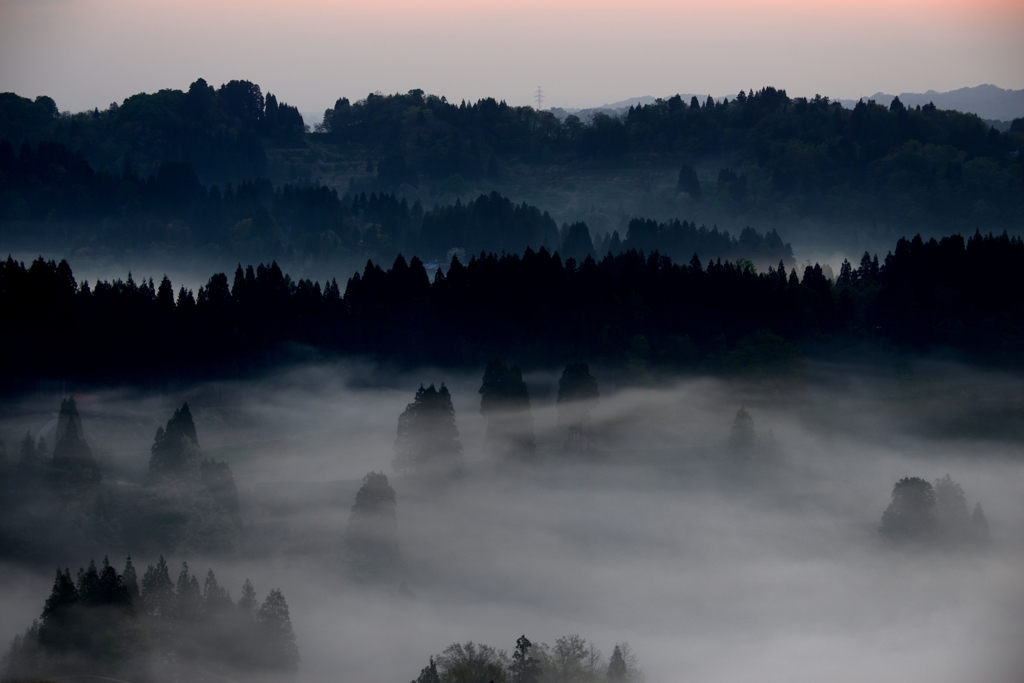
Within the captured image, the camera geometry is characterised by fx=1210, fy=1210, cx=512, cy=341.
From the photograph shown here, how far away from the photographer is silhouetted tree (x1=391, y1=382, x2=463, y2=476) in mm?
77562

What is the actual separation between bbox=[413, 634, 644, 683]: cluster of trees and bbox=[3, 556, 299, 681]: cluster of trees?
7.42 metres

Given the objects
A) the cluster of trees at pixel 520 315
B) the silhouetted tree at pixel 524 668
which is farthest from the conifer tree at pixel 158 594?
the cluster of trees at pixel 520 315

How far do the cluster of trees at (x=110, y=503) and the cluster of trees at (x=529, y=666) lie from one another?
17660 mm

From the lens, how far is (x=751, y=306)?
343 ft

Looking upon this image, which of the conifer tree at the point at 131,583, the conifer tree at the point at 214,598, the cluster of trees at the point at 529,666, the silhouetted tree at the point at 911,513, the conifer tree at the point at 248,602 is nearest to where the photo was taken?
the cluster of trees at the point at 529,666

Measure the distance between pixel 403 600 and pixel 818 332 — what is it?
5396 cm

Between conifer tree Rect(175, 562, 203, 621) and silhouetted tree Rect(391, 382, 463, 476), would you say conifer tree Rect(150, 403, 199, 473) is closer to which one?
silhouetted tree Rect(391, 382, 463, 476)

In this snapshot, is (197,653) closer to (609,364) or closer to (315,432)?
(315,432)

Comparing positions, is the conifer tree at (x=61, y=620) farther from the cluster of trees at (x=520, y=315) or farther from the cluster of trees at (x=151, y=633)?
the cluster of trees at (x=520, y=315)

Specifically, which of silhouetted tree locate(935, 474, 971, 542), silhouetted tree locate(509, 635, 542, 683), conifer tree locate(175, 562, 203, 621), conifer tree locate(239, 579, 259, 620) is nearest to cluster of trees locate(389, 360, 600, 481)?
conifer tree locate(239, 579, 259, 620)

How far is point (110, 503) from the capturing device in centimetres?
6731

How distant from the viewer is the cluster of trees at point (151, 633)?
50.8m

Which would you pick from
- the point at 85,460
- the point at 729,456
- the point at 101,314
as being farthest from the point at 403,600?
the point at 101,314

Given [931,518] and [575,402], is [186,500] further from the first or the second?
[931,518]
